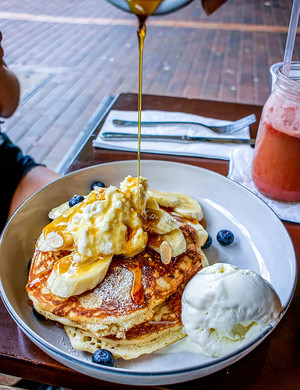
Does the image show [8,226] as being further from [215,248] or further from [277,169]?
[277,169]

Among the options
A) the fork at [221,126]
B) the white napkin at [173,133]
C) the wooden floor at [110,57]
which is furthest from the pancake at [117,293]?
the wooden floor at [110,57]

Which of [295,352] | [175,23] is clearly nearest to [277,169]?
[295,352]

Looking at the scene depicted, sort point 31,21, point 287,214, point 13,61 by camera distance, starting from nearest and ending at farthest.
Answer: point 287,214, point 13,61, point 31,21

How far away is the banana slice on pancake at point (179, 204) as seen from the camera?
113 centimetres

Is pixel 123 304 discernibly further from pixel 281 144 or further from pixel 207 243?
pixel 281 144

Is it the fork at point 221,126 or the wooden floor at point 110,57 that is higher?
the fork at point 221,126

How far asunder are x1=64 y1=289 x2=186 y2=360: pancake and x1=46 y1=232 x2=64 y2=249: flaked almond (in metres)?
0.19

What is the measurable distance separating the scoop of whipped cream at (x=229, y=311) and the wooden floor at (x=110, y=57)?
2.18m

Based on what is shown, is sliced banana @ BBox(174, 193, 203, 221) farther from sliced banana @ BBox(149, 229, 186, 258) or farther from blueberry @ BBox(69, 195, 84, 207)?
blueberry @ BBox(69, 195, 84, 207)

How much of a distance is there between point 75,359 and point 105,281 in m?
0.24

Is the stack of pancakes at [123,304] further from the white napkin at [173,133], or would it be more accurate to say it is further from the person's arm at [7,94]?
the person's arm at [7,94]

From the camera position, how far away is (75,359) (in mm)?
670

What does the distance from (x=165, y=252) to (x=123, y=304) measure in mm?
171

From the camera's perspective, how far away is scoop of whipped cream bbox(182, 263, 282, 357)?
757 millimetres
